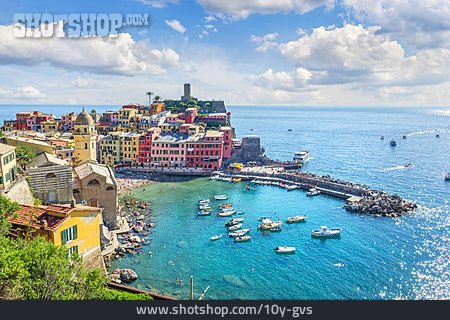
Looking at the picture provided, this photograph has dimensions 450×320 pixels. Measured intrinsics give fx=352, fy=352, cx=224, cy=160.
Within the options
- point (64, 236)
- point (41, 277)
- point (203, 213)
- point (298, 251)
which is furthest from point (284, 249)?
point (41, 277)

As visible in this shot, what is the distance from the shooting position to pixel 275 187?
7194 centimetres

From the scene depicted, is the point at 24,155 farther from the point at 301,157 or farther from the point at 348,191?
the point at 301,157

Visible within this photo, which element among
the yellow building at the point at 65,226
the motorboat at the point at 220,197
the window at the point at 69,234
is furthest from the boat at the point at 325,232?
the window at the point at 69,234

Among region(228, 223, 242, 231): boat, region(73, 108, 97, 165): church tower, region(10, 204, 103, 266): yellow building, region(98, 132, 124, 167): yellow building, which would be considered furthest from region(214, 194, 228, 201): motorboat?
region(10, 204, 103, 266): yellow building

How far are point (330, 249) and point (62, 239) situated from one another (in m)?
29.7

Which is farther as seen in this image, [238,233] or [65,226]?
[238,233]

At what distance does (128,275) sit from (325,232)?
2510 centimetres

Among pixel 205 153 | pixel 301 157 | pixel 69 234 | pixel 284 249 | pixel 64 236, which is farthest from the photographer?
pixel 301 157

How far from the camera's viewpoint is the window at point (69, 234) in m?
25.5

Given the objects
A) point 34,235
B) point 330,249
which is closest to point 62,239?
point 34,235

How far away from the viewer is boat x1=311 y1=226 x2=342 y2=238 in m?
45.1

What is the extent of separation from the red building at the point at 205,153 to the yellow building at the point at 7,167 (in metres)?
50.2

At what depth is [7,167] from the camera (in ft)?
107

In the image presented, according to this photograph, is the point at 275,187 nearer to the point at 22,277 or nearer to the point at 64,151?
the point at 64,151
